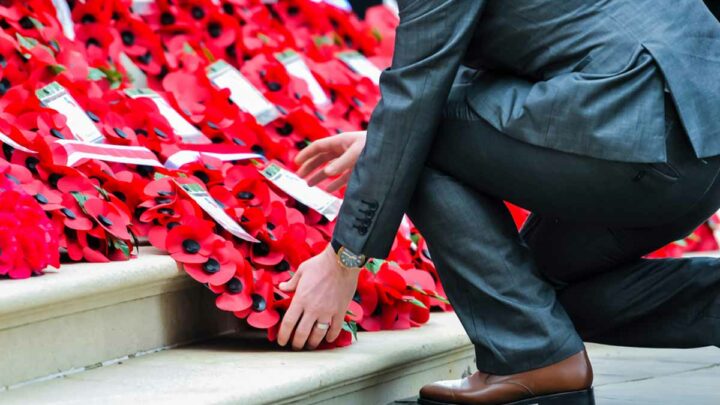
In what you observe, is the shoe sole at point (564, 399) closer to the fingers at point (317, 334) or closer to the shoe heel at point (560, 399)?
the shoe heel at point (560, 399)

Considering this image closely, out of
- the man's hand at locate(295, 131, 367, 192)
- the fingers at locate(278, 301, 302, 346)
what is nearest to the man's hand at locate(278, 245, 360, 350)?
the fingers at locate(278, 301, 302, 346)

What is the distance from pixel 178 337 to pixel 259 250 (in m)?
0.25

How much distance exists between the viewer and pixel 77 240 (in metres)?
2.38

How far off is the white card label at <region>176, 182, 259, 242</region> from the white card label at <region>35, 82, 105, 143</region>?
28 cm

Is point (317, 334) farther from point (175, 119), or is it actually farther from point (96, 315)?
point (175, 119)

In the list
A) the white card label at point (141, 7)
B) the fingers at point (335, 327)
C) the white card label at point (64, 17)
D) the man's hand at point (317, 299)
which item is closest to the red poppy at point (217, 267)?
the man's hand at point (317, 299)

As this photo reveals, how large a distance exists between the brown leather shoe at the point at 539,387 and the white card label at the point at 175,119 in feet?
3.66

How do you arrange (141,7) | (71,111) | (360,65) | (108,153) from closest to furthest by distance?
(108,153)
(71,111)
(141,7)
(360,65)

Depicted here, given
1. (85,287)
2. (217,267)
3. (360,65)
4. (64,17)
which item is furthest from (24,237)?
(360,65)

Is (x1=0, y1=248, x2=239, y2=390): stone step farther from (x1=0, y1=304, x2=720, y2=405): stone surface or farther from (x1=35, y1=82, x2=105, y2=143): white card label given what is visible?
(x1=35, y1=82, x2=105, y2=143): white card label

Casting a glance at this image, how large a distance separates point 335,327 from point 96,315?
450 mm

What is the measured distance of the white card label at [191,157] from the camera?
2.77m

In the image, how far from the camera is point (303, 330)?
235cm

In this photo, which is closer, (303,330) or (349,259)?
(349,259)
